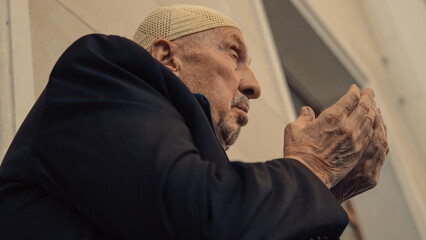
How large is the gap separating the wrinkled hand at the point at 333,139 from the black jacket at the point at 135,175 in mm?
140

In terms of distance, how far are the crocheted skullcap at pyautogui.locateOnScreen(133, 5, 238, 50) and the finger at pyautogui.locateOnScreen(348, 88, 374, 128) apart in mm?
599

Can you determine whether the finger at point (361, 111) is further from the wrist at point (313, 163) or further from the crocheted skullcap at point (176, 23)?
the crocheted skullcap at point (176, 23)

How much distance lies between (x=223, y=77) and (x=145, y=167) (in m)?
0.83

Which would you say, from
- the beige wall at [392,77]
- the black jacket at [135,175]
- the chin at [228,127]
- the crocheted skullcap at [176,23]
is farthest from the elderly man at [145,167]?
the beige wall at [392,77]

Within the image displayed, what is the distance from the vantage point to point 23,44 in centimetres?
242

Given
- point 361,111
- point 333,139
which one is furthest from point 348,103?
point 333,139

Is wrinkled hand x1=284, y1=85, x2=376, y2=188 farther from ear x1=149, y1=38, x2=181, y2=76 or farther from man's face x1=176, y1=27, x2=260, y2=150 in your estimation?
ear x1=149, y1=38, x2=181, y2=76

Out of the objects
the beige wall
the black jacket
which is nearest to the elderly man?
the black jacket

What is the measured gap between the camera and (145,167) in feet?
4.55

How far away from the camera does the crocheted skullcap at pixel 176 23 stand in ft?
7.69

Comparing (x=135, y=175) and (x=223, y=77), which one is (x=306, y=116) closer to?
(x=223, y=77)

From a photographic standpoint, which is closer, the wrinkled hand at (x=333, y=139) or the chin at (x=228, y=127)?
the wrinkled hand at (x=333, y=139)

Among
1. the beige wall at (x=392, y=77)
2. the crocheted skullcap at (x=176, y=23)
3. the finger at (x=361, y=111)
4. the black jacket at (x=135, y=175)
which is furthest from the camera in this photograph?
Result: the beige wall at (x=392, y=77)

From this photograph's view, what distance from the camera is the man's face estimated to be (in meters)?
2.12
